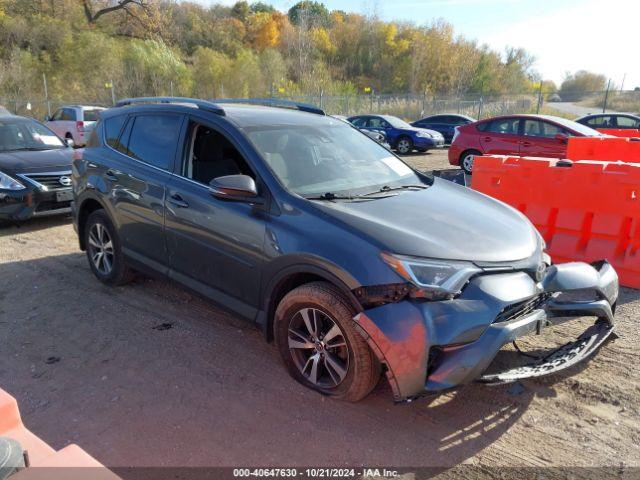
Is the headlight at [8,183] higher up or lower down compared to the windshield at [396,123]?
lower down

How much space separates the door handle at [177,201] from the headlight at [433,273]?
5.99 feet

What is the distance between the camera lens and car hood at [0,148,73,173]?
7285mm

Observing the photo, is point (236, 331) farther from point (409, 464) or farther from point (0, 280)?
point (0, 280)

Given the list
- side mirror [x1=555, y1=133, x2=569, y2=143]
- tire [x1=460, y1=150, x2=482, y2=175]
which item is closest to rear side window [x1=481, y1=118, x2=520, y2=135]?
tire [x1=460, y1=150, x2=482, y2=175]

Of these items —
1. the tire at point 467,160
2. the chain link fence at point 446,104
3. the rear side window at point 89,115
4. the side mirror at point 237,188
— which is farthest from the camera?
the chain link fence at point 446,104

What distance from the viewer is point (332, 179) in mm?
3674

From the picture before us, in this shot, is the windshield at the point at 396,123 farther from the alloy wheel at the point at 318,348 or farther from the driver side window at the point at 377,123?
the alloy wheel at the point at 318,348

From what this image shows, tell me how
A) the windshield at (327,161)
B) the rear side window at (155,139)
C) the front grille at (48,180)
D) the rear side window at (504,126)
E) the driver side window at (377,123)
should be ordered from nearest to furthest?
the windshield at (327,161), the rear side window at (155,139), the front grille at (48,180), the rear side window at (504,126), the driver side window at (377,123)

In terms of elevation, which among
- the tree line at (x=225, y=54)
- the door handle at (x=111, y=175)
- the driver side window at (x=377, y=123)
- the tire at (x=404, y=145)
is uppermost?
the tree line at (x=225, y=54)

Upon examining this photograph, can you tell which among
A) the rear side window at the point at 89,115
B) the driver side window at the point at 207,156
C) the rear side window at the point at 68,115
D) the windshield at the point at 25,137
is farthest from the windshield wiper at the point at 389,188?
the rear side window at the point at 68,115

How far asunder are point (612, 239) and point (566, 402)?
2880mm

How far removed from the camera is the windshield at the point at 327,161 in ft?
11.6

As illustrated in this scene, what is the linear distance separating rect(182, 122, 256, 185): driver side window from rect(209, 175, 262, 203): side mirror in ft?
1.57

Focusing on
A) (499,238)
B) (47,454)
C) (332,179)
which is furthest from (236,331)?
(47,454)
